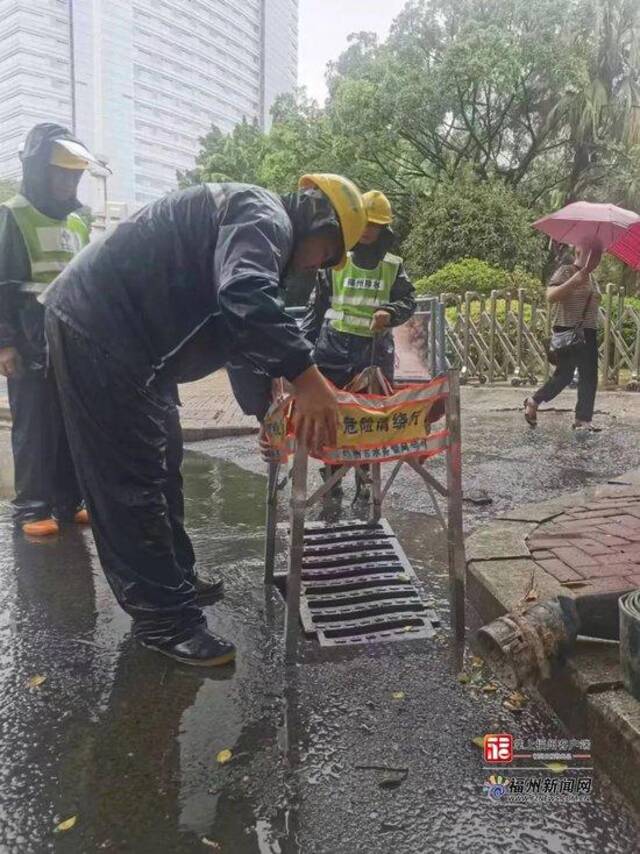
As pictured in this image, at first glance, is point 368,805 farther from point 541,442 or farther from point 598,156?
point 598,156

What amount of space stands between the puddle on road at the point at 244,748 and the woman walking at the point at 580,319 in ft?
15.1

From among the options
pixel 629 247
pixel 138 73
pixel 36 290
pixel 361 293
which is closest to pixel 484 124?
pixel 629 247

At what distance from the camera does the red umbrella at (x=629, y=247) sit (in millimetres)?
7265

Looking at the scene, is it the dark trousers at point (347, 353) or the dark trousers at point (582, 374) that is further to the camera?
the dark trousers at point (582, 374)

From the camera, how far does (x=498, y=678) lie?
254cm

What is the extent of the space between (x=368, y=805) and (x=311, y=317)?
138 inches

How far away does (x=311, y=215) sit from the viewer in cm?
242

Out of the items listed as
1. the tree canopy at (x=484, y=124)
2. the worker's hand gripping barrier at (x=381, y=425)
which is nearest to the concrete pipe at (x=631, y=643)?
the worker's hand gripping barrier at (x=381, y=425)

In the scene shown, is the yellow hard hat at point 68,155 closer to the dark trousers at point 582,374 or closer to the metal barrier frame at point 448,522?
the metal barrier frame at point 448,522

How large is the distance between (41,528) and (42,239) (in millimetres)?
1628

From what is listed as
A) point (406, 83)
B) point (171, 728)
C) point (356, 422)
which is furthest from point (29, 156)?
point (406, 83)

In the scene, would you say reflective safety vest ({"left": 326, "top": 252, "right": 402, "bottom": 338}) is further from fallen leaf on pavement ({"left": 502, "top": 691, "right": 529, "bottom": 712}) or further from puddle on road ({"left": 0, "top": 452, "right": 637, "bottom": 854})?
fallen leaf on pavement ({"left": 502, "top": 691, "right": 529, "bottom": 712})

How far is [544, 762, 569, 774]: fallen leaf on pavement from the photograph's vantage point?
6.75 ft

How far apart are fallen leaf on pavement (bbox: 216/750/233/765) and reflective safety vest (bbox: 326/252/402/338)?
293 centimetres
